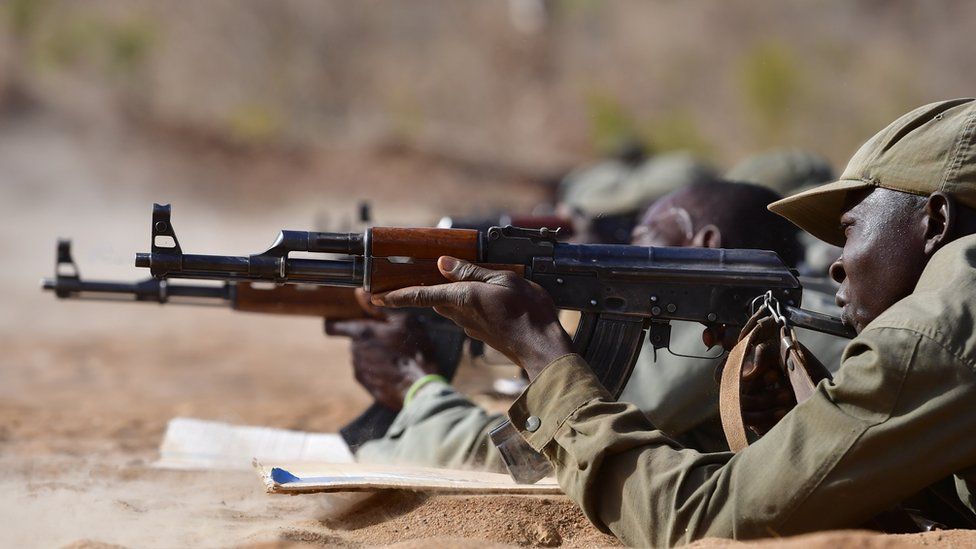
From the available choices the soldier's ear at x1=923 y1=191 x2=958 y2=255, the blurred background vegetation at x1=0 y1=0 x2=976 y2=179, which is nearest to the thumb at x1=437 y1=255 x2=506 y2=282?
the soldier's ear at x1=923 y1=191 x2=958 y2=255

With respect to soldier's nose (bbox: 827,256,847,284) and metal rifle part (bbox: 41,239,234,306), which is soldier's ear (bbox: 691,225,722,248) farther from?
metal rifle part (bbox: 41,239,234,306)

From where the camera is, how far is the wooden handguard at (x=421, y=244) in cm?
321

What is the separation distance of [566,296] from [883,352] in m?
1.06

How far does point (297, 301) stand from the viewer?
18.2 feet

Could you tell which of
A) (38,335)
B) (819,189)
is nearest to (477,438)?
(819,189)

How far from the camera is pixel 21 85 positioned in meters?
27.4

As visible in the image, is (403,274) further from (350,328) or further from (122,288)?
(122,288)

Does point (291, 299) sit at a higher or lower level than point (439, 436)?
higher

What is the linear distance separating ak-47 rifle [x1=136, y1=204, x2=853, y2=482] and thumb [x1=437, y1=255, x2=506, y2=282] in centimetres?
6

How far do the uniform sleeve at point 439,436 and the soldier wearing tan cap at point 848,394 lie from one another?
1.33 metres

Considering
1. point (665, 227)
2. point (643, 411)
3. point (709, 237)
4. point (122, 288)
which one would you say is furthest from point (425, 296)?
point (122, 288)

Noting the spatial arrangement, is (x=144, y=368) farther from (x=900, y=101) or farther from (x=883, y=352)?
(x=900, y=101)

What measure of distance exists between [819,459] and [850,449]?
71 millimetres

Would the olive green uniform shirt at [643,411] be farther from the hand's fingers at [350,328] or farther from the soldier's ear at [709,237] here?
the hand's fingers at [350,328]
